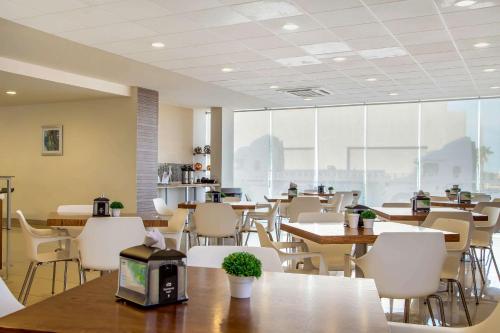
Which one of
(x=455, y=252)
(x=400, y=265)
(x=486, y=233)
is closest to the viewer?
(x=400, y=265)

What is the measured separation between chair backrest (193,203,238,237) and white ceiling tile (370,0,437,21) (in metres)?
2.67

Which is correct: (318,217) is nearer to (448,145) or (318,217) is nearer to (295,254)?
(295,254)

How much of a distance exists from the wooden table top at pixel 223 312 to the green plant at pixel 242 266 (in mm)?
88

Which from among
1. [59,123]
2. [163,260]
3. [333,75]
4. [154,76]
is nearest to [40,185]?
[59,123]

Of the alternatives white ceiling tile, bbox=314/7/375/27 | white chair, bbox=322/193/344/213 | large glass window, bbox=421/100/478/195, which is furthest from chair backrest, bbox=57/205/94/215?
large glass window, bbox=421/100/478/195

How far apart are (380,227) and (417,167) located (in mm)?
8102

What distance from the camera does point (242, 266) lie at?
165 centimetres

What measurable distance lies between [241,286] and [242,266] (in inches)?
2.6

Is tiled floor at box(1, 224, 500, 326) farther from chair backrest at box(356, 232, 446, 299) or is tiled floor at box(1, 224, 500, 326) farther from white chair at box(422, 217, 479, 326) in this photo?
chair backrest at box(356, 232, 446, 299)

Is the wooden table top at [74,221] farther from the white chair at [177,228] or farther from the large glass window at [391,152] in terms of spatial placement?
the large glass window at [391,152]

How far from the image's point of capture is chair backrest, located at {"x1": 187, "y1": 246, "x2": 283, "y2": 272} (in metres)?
2.34

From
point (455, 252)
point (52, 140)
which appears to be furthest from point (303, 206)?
point (52, 140)

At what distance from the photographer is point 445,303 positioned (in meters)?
4.52

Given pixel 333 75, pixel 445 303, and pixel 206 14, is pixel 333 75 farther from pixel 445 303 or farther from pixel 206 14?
pixel 445 303
